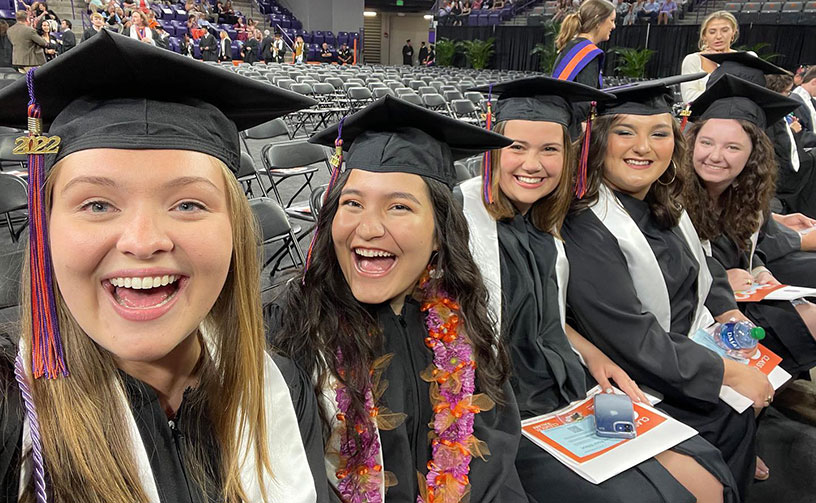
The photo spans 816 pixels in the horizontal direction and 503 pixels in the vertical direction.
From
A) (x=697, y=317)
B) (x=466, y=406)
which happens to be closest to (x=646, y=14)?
(x=697, y=317)

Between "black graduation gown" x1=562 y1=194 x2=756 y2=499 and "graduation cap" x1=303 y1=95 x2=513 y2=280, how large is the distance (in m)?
0.78

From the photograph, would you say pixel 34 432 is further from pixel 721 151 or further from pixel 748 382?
pixel 721 151

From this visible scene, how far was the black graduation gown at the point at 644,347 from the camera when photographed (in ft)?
6.59

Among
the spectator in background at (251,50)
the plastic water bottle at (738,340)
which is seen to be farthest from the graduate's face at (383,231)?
the spectator in background at (251,50)

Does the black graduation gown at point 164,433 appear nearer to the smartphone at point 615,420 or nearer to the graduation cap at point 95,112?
the graduation cap at point 95,112

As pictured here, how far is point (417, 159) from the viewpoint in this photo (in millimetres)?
1430

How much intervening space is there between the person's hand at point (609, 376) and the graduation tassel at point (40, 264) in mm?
1666

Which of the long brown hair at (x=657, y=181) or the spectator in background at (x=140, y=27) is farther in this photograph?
the spectator in background at (x=140, y=27)

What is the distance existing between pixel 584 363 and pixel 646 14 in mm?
19654

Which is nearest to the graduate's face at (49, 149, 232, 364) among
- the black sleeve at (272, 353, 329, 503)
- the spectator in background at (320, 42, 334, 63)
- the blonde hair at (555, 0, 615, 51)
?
the black sleeve at (272, 353, 329, 503)

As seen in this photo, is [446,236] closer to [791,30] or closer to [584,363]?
[584,363]

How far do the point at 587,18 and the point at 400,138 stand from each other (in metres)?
3.68

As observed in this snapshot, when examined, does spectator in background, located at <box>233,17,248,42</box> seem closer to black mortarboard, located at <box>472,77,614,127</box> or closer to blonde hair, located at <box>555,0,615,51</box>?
blonde hair, located at <box>555,0,615,51</box>

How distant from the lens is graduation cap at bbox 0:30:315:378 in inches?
33.4
